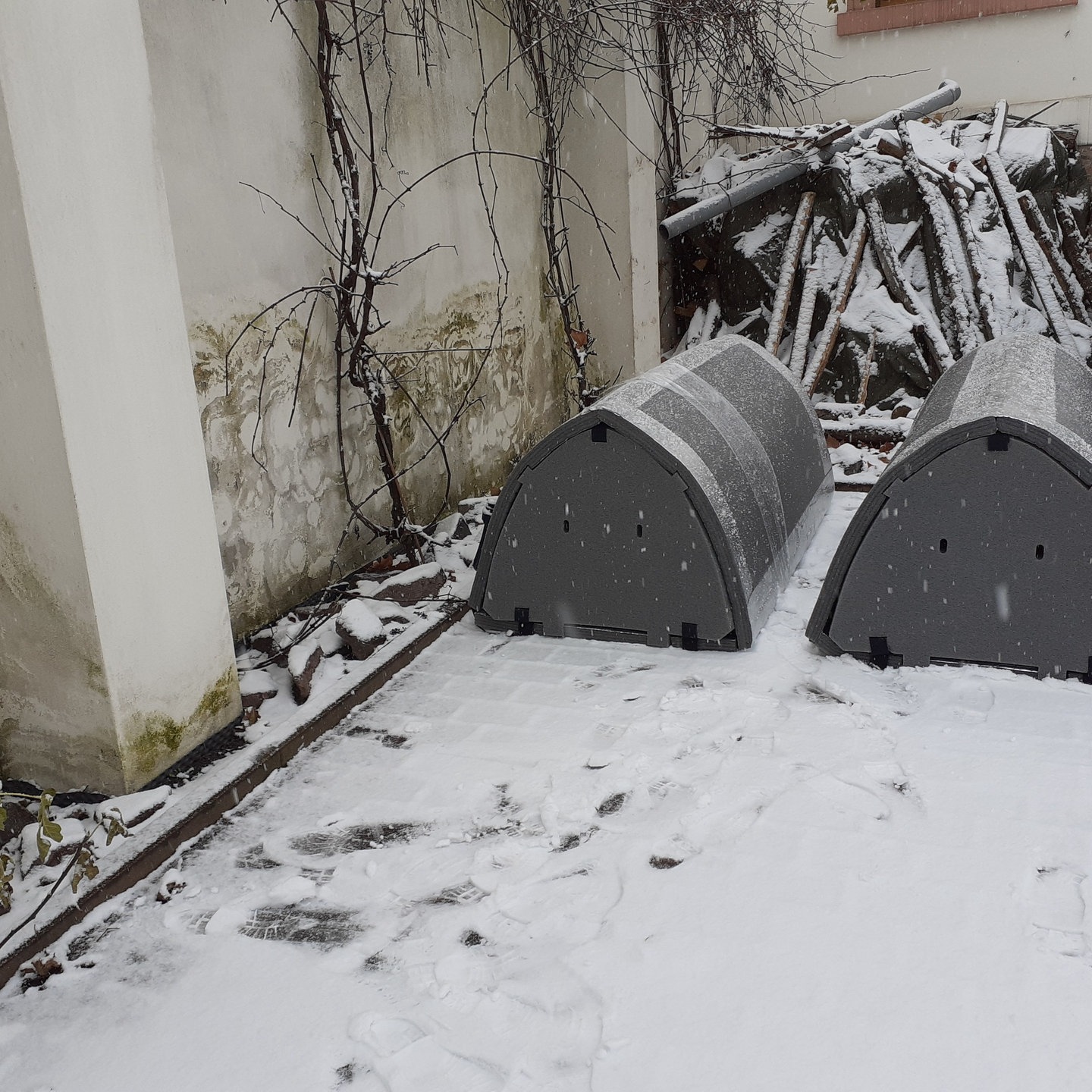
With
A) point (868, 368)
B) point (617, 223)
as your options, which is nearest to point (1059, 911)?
point (617, 223)

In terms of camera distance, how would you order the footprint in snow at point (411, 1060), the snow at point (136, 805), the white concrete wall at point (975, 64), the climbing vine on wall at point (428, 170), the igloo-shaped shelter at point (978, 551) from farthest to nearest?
the white concrete wall at point (975, 64)
the climbing vine on wall at point (428, 170)
the igloo-shaped shelter at point (978, 551)
the snow at point (136, 805)
the footprint in snow at point (411, 1060)

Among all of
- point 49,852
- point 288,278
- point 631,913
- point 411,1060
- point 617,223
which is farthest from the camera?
point 617,223

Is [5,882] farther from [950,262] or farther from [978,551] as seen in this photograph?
[950,262]

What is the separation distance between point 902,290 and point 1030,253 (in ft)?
3.22

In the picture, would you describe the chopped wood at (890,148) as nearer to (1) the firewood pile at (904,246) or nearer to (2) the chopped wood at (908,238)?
(1) the firewood pile at (904,246)

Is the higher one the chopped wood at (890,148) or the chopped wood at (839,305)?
the chopped wood at (890,148)

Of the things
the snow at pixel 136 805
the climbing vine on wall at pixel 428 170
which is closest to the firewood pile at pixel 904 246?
the climbing vine on wall at pixel 428 170

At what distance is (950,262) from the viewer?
7.92m

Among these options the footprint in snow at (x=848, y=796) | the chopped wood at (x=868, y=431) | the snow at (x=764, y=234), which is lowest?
the footprint in snow at (x=848, y=796)

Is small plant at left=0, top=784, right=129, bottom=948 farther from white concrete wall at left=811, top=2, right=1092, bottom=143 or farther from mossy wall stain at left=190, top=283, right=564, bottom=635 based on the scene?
white concrete wall at left=811, top=2, right=1092, bottom=143

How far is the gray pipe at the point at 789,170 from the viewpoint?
8.19 meters

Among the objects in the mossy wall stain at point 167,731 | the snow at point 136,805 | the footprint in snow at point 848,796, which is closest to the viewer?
the footprint in snow at point 848,796

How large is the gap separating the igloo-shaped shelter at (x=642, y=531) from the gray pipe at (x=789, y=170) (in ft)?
13.8

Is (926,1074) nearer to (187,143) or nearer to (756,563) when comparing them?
(756,563)
